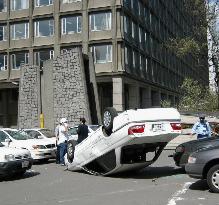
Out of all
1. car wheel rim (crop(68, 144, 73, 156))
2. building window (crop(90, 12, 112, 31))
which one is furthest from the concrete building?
car wheel rim (crop(68, 144, 73, 156))

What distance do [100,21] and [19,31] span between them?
8916 millimetres

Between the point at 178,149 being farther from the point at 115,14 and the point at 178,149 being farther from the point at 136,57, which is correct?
the point at 136,57

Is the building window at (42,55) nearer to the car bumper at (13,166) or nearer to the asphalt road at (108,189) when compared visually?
the asphalt road at (108,189)

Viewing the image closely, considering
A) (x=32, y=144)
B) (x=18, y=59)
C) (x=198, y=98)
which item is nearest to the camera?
(x=32, y=144)

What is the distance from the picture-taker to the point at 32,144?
17.1 metres

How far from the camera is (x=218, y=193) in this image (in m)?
9.41

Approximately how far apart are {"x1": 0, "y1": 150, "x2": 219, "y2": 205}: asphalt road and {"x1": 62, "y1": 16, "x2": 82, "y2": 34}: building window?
3142 centimetres

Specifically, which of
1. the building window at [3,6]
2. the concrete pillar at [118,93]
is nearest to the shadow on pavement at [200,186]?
the concrete pillar at [118,93]

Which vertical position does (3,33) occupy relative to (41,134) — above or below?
above

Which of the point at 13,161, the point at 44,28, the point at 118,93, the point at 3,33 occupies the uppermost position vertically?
the point at 44,28

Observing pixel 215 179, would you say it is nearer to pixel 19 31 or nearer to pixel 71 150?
pixel 71 150

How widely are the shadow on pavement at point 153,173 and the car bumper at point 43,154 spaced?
468 centimetres

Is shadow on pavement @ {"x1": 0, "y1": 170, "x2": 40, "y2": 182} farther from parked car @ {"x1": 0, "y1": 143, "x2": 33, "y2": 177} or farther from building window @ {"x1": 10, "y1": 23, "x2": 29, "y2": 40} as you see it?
building window @ {"x1": 10, "y1": 23, "x2": 29, "y2": 40}

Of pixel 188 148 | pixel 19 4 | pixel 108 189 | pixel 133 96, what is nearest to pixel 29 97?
pixel 133 96
